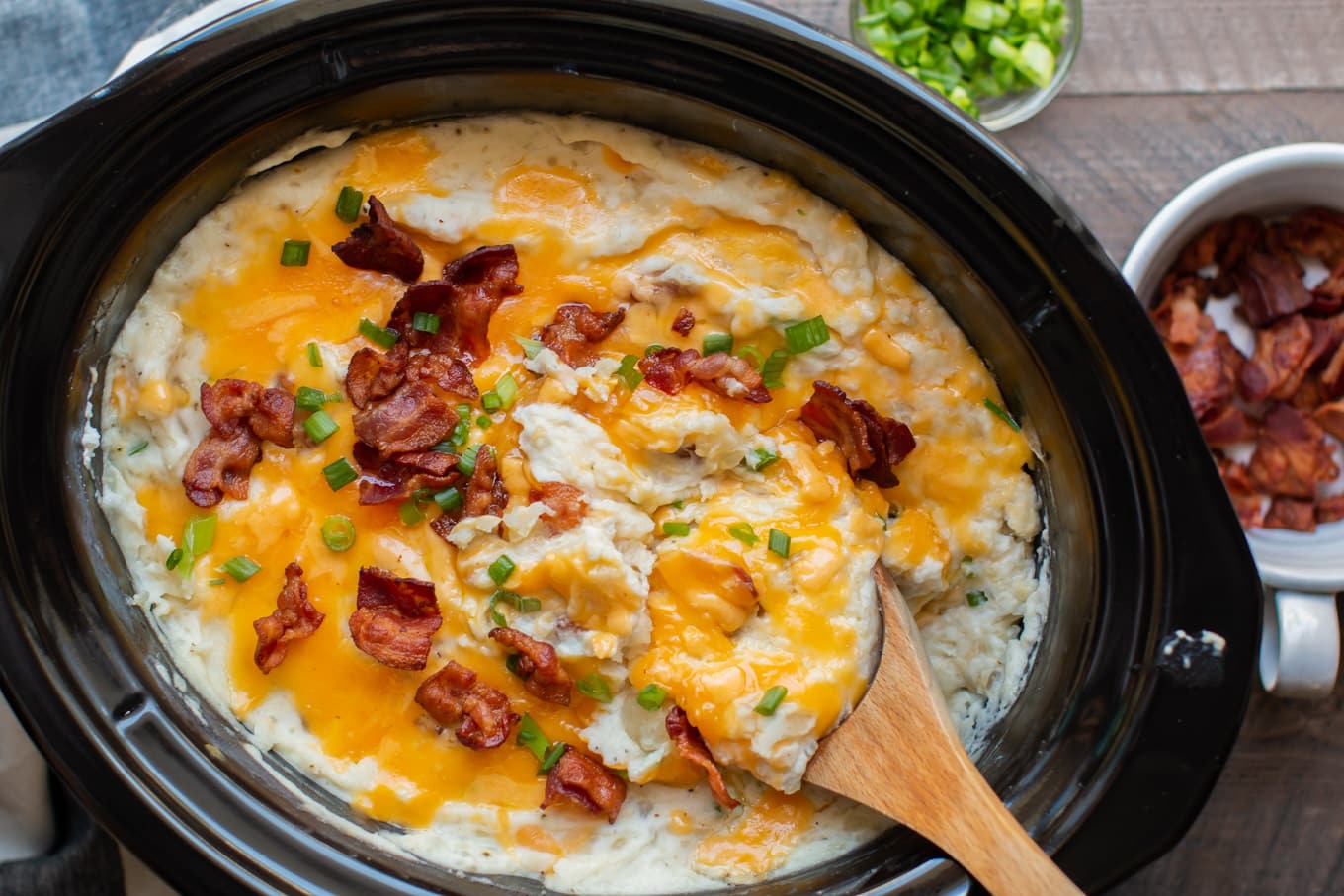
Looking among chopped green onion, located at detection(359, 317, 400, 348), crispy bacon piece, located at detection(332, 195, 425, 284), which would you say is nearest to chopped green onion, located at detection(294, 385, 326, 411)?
chopped green onion, located at detection(359, 317, 400, 348)

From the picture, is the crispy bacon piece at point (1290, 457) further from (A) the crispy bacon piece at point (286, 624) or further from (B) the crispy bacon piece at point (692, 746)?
(A) the crispy bacon piece at point (286, 624)

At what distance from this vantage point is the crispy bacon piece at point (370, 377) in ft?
6.66

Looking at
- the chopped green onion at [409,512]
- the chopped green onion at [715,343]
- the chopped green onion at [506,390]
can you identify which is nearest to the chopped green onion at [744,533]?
the chopped green onion at [715,343]

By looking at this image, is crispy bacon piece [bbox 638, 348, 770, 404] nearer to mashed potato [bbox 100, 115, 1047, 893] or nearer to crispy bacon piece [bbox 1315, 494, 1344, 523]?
mashed potato [bbox 100, 115, 1047, 893]

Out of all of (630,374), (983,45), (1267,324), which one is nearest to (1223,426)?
(1267,324)

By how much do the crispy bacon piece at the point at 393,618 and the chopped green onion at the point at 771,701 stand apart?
0.58 m

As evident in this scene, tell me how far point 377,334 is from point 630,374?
0.47 m

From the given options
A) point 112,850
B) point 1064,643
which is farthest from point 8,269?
point 1064,643

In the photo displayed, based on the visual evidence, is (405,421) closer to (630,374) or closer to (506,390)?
(506,390)

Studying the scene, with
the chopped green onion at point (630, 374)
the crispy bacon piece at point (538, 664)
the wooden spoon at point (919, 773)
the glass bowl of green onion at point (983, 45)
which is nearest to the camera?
the wooden spoon at point (919, 773)

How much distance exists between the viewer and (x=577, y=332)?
2072 mm

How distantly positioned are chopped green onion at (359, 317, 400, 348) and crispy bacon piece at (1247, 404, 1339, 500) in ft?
6.30

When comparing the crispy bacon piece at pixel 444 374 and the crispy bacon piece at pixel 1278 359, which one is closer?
the crispy bacon piece at pixel 444 374

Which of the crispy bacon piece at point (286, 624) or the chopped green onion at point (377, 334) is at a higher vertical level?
the chopped green onion at point (377, 334)
